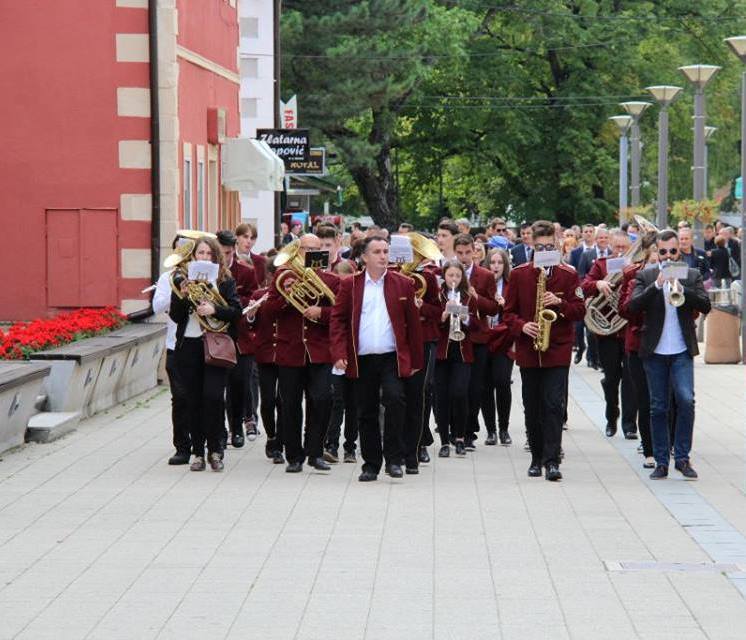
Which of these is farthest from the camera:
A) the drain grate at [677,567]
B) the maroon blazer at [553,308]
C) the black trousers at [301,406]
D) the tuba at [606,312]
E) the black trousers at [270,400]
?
the tuba at [606,312]

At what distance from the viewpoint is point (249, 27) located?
39.8 meters

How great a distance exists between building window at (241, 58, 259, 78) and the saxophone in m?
27.6

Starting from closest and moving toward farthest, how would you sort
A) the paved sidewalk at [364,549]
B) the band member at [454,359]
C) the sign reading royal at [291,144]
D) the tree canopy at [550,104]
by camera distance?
the paved sidewalk at [364,549], the band member at [454,359], the sign reading royal at [291,144], the tree canopy at [550,104]

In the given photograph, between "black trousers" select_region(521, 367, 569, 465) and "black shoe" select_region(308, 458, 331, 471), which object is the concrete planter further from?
"black trousers" select_region(521, 367, 569, 465)

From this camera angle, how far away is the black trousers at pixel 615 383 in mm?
16281

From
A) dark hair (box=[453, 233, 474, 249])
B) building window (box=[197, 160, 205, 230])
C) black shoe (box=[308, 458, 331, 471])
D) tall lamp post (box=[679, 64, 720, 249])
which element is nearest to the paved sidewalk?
black shoe (box=[308, 458, 331, 471])

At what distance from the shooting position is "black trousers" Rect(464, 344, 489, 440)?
1562cm

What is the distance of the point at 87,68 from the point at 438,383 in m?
8.82

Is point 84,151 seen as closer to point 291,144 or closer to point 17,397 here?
point 17,397

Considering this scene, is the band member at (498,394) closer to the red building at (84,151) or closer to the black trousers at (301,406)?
the black trousers at (301,406)

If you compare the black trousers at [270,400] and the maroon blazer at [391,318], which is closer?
the maroon blazer at [391,318]

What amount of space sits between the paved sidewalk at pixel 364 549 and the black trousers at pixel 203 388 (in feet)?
0.87

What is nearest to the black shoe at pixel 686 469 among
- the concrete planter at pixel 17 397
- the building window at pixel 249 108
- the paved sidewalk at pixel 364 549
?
the paved sidewalk at pixel 364 549

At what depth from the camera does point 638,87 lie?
60.0 meters
